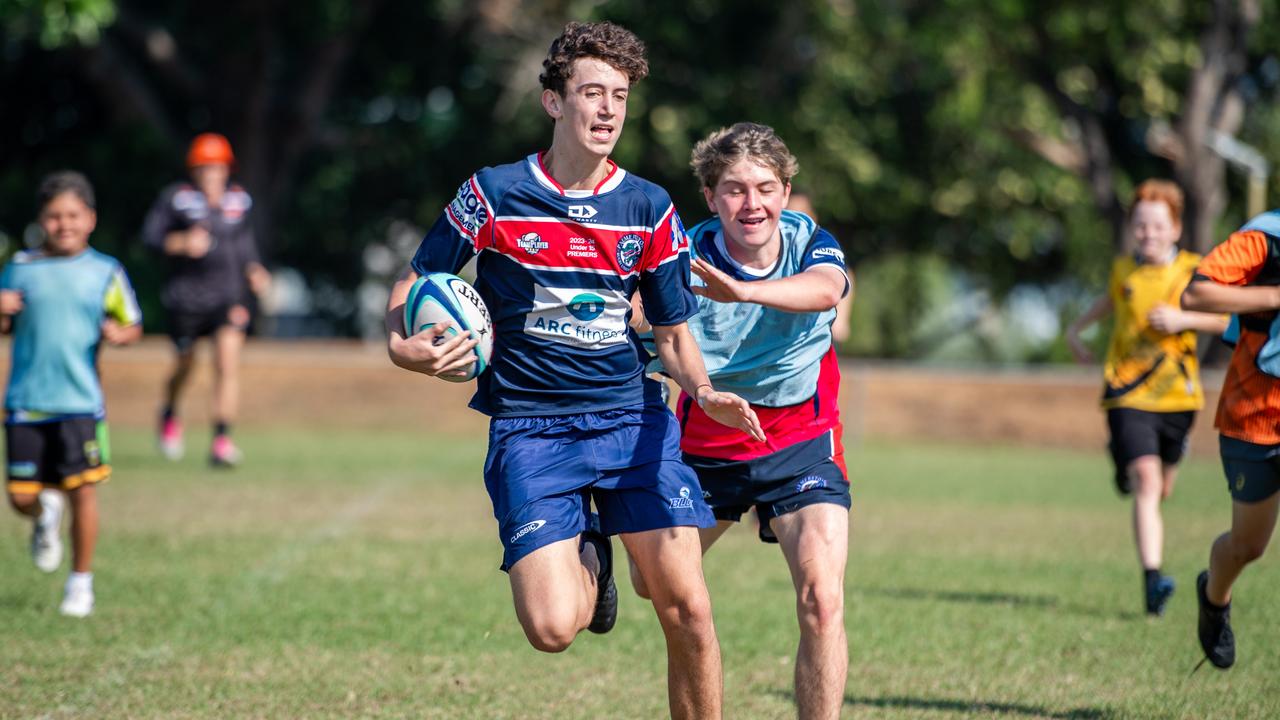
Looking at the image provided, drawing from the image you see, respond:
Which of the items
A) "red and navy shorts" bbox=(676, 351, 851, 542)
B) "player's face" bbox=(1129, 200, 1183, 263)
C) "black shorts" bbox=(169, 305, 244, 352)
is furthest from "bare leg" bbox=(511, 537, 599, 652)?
"black shorts" bbox=(169, 305, 244, 352)

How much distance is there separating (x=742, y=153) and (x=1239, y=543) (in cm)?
265

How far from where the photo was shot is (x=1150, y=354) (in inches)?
329

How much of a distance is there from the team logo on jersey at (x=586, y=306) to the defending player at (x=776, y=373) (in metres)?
0.39

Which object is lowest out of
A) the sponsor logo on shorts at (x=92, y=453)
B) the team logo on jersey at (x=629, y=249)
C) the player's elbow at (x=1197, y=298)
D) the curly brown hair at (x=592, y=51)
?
the sponsor logo on shorts at (x=92, y=453)

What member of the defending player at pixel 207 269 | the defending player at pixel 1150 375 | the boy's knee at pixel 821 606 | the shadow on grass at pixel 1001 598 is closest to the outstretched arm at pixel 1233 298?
the boy's knee at pixel 821 606

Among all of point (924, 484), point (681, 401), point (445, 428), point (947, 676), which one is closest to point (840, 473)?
point (681, 401)

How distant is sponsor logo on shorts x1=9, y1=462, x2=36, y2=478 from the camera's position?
24.2 ft

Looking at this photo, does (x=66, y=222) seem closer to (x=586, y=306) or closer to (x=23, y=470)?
(x=23, y=470)

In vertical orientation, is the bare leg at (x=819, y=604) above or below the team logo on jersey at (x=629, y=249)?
below

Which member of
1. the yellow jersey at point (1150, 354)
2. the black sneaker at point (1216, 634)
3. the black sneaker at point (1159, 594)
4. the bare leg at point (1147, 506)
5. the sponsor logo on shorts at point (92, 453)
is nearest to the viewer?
the black sneaker at point (1216, 634)

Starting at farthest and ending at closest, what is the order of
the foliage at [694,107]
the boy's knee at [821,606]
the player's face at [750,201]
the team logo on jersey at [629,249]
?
the foliage at [694,107]
the player's face at [750,201]
the boy's knee at [821,606]
the team logo on jersey at [629,249]

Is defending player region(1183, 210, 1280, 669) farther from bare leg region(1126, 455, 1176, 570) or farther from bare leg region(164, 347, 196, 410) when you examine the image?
bare leg region(164, 347, 196, 410)

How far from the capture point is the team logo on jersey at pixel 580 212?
475cm

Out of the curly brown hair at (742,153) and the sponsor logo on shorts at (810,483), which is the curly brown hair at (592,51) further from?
the sponsor logo on shorts at (810,483)
